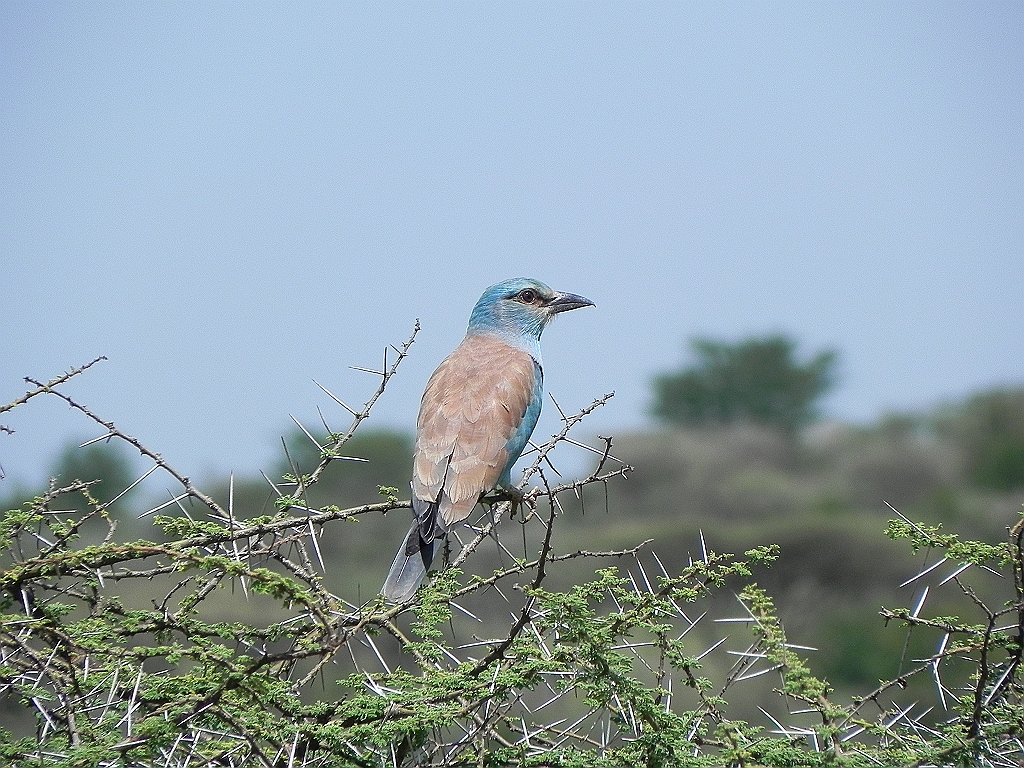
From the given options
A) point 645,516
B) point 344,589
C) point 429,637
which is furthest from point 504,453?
point 645,516

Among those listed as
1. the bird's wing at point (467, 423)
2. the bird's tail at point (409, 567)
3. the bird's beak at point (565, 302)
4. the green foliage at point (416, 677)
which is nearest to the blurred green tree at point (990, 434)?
the bird's beak at point (565, 302)

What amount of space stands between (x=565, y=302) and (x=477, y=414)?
168 centimetres

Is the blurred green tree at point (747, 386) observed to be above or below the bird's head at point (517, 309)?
below

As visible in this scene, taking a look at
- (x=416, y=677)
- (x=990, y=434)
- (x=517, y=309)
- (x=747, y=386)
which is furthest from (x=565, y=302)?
(x=747, y=386)

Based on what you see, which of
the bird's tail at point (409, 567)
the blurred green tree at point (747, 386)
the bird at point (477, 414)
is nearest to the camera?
the bird's tail at point (409, 567)

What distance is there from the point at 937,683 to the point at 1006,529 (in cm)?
46

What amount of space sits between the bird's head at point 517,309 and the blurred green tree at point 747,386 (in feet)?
151

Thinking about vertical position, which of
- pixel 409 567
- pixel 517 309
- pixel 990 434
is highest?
pixel 517 309

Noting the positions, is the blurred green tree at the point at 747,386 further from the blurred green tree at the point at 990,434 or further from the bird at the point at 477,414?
the bird at the point at 477,414

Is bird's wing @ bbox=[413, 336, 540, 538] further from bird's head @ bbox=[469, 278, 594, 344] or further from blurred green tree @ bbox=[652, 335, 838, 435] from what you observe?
blurred green tree @ bbox=[652, 335, 838, 435]

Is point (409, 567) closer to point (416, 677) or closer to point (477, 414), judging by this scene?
point (416, 677)

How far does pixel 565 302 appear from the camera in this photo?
21.0 feet

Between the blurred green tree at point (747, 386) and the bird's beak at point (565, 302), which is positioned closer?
the bird's beak at point (565, 302)

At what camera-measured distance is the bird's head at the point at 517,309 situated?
625 centimetres
